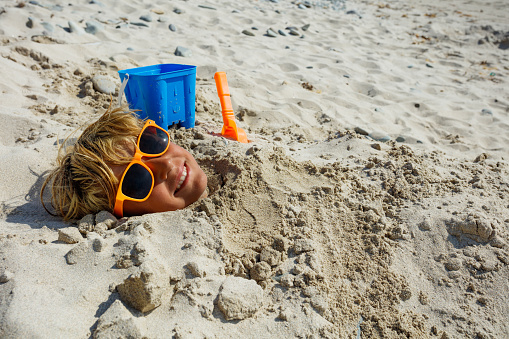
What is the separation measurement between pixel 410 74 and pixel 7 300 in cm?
520

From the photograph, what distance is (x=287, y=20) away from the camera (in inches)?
275

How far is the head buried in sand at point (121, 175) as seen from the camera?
6.37 feet

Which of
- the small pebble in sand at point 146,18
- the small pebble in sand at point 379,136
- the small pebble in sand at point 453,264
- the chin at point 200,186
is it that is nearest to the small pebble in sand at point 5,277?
the chin at point 200,186

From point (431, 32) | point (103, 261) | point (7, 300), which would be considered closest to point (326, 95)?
point (103, 261)

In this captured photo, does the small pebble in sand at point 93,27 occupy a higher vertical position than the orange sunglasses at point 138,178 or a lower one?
higher

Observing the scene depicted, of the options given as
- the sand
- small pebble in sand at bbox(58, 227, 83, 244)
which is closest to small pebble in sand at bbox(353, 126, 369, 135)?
the sand

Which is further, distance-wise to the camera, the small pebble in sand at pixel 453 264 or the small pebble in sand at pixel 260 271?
the small pebble in sand at pixel 453 264

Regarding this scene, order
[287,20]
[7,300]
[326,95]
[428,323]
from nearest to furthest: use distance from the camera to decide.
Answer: [7,300]
[428,323]
[326,95]
[287,20]

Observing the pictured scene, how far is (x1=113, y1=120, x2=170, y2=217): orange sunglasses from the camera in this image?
1943mm

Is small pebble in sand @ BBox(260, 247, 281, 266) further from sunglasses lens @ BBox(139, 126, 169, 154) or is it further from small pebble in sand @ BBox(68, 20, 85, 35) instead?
small pebble in sand @ BBox(68, 20, 85, 35)

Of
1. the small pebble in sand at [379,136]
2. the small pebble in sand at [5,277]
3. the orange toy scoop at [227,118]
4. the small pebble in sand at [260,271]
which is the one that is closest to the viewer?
the small pebble in sand at [5,277]

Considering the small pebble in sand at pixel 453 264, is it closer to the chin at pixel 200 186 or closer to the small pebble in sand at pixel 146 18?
the chin at pixel 200 186

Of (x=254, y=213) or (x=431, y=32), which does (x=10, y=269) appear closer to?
(x=254, y=213)

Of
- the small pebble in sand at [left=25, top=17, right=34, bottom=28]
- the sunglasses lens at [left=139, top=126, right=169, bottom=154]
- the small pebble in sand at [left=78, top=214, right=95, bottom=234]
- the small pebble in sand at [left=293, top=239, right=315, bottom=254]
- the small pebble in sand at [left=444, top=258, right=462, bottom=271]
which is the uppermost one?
the small pebble in sand at [left=25, top=17, right=34, bottom=28]
